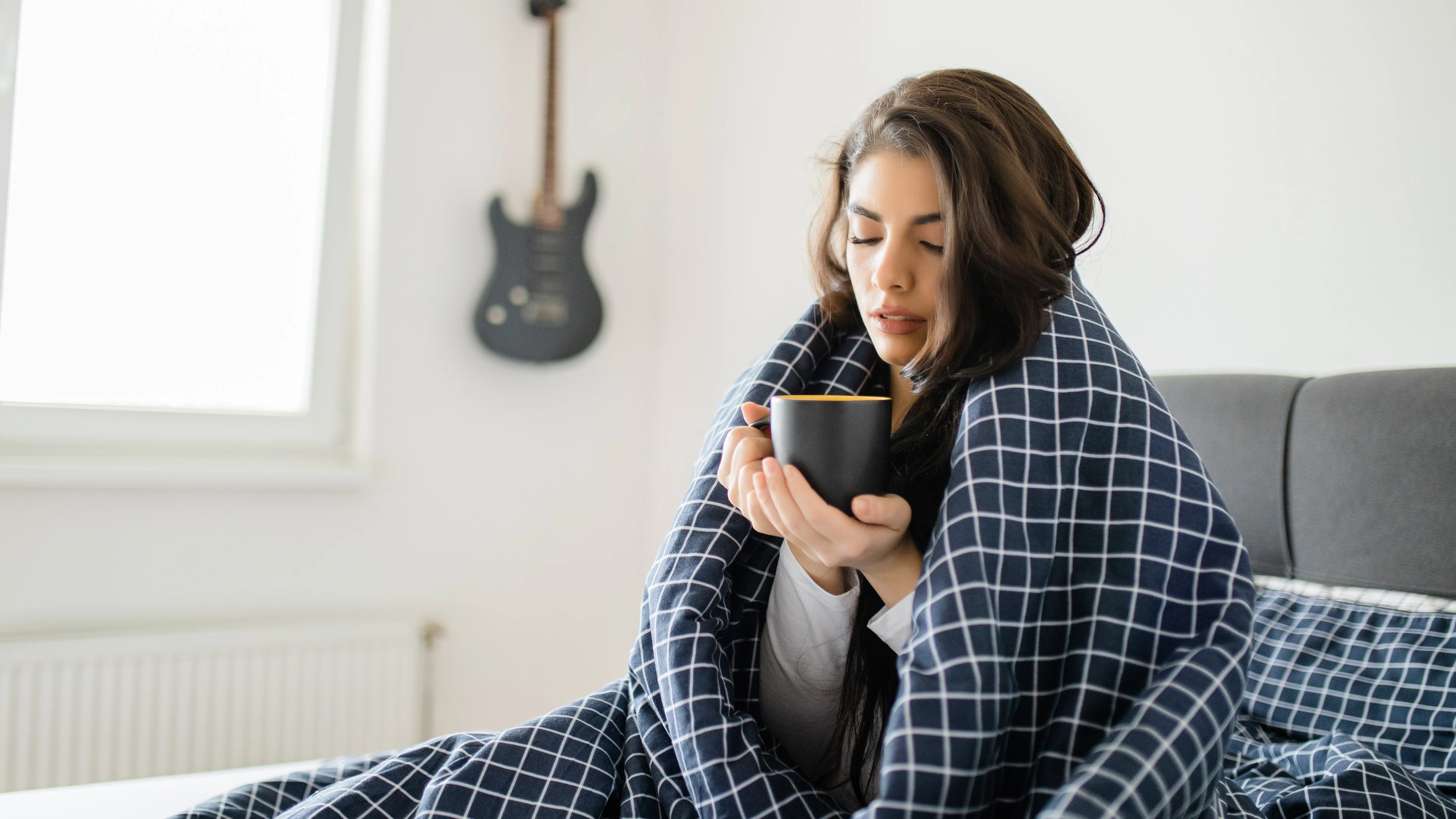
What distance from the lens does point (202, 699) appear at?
6.00ft

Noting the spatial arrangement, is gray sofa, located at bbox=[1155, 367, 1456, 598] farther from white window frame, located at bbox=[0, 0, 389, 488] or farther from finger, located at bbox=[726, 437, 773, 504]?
white window frame, located at bbox=[0, 0, 389, 488]

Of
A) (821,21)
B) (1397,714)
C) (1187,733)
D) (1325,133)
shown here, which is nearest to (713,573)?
(1187,733)

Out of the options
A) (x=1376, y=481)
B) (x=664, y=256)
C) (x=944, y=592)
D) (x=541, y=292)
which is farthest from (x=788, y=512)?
(x=664, y=256)

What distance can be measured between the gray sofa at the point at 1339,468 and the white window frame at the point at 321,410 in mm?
1655

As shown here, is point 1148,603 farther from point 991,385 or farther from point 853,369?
point 853,369

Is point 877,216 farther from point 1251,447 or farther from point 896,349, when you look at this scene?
point 1251,447

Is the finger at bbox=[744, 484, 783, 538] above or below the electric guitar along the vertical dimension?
below

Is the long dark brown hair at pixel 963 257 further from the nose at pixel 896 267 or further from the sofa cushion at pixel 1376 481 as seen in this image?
the sofa cushion at pixel 1376 481

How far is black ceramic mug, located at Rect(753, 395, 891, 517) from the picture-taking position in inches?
26.4

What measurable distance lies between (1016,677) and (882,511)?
0.16 metres

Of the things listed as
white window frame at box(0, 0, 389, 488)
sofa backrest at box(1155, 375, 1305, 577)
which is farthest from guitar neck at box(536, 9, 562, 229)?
sofa backrest at box(1155, 375, 1305, 577)

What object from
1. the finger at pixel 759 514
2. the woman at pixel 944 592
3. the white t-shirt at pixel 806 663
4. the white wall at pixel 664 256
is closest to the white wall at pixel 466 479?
the white wall at pixel 664 256

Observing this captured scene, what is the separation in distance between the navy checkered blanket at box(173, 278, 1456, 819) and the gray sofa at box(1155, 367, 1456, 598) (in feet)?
0.42

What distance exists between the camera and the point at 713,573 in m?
0.86
